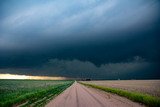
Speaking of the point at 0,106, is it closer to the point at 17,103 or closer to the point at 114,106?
the point at 17,103

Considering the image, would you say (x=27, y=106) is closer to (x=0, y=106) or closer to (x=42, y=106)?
(x=42, y=106)

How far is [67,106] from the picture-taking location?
24.1 metres

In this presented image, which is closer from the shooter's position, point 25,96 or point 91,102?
point 91,102

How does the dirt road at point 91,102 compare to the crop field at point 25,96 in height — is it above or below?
below

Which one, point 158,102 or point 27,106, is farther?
point 27,106

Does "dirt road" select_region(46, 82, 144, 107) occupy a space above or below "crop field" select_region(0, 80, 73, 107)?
below

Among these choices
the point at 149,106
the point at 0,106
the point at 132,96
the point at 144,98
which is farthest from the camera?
the point at 132,96

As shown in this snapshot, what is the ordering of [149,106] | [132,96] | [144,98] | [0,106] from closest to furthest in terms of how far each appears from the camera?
[0,106], [149,106], [144,98], [132,96]

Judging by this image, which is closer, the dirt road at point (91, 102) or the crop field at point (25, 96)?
the dirt road at point (91, 102)

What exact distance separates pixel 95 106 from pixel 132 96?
9149 mm

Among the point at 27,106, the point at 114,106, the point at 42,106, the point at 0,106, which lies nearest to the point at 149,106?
the point at 114,106

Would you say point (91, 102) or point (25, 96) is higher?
point (25, 96)

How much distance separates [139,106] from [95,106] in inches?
164

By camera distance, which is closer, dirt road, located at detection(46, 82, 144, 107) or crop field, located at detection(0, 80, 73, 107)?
dirt road, located at detection(46, 82, 144, 107)
